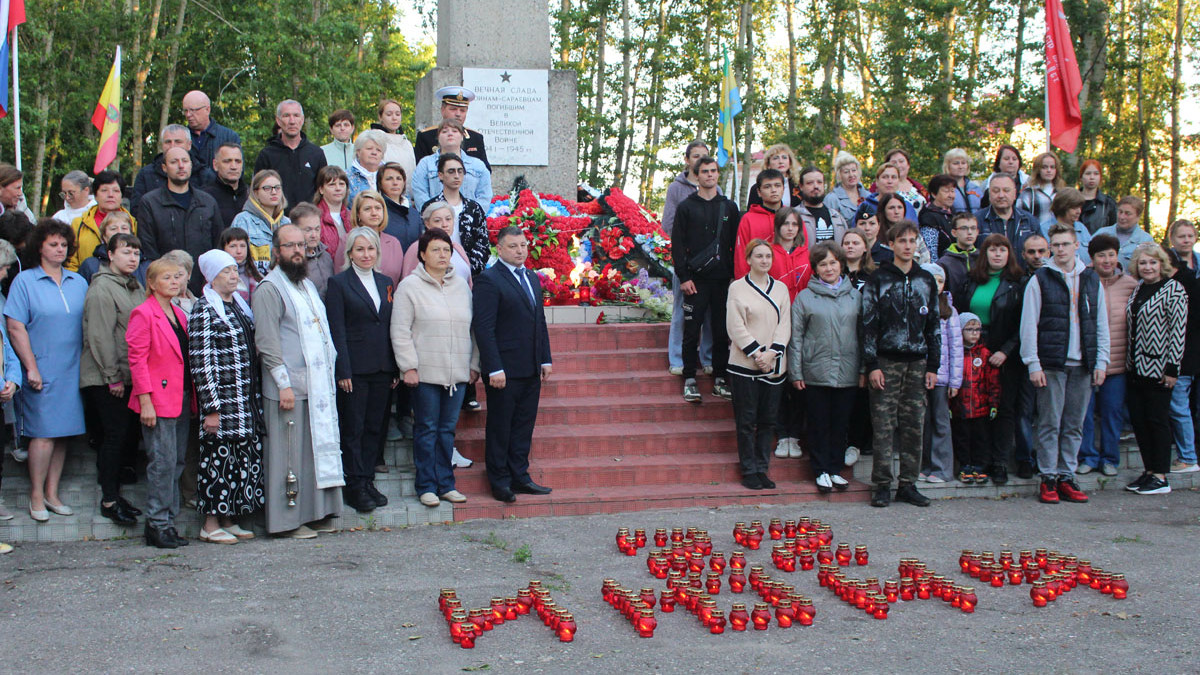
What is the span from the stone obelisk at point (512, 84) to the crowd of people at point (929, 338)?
371cm

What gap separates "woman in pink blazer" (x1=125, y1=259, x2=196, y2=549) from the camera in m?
6.39

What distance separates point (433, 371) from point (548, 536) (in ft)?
4.31

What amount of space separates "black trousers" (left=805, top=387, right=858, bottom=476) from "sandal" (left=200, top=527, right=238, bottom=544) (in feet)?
13.1

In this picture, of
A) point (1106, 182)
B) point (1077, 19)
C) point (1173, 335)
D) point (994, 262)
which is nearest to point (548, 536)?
point (994, 262)

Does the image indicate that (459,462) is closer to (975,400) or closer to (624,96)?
(975,400)

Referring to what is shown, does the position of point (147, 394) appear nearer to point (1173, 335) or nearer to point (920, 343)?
point (920, 343)

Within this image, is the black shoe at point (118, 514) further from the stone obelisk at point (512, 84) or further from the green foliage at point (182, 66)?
the green foliage at point (182, 66)

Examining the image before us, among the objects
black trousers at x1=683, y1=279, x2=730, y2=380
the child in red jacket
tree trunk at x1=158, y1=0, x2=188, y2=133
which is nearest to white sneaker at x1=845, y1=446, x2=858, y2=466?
the child in red jacket

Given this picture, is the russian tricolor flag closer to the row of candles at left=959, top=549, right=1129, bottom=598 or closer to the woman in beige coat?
the woman in beige coat

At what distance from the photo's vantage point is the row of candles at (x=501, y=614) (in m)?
4.86

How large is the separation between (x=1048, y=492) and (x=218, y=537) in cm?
570

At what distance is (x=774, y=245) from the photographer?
8586 mm

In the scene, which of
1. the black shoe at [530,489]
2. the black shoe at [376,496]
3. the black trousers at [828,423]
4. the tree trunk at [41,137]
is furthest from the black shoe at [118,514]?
the tree trunk at [41,137]

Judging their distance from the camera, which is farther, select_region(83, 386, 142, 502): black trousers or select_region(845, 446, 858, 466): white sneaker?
select_region(845, 446, 858, 466): white sneaker
